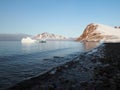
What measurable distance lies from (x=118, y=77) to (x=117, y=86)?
2.51 m

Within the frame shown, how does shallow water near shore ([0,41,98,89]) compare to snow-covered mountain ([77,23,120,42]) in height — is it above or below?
below

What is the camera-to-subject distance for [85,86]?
1130cm

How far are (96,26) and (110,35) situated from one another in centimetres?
2973

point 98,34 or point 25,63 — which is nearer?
point 25,63

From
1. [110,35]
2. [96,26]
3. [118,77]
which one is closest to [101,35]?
[110,35]

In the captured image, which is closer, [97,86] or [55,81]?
[97,86]

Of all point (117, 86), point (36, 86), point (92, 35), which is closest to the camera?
point (117, 86)

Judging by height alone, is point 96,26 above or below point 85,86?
above

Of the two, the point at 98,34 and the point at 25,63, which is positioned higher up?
the point at 98,34

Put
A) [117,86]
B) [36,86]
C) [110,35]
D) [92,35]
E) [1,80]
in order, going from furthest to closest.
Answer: [92,35] < [110,35] < [1,80] < [36,86] < [117,86]

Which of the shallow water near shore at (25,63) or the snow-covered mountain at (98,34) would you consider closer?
the shallow water near shore at (25,63)

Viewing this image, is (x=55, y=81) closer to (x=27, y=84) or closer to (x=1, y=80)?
(x=27, y=84)

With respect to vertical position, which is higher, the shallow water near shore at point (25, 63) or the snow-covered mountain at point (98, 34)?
the snow-covered mountain at point (98, 34)

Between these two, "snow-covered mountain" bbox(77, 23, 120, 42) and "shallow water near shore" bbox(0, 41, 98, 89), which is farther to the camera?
"snow-covered mountain" bbox(77, 23, 120, 42)
